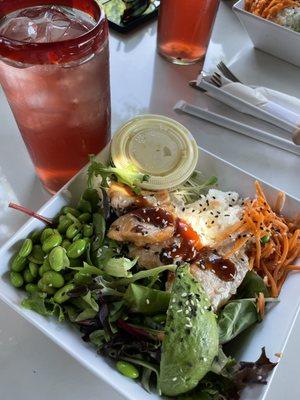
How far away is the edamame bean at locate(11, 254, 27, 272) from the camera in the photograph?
69cm

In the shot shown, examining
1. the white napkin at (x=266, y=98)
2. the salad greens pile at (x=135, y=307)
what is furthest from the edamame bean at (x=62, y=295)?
the white napkin at (x=266, y=98)

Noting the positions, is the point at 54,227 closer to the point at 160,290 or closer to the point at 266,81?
the point at 160,290

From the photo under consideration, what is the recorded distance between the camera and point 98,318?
65cm

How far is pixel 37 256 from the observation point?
0.70m

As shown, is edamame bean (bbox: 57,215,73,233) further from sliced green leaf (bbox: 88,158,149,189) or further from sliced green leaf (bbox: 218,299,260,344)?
sliced green leaf (bbox: 218,299,260,344)

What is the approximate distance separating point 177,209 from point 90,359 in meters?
0.31

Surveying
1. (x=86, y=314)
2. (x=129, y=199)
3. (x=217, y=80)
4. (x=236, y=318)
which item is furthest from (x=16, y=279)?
(x=217, y=80)

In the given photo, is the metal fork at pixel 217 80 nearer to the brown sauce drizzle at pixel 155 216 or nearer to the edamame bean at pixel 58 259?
the brown sauce drizzle at pixel 155 216

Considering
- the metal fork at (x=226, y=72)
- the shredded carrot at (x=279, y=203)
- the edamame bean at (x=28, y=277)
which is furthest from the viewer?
the metal fork at (x=226, y=72)

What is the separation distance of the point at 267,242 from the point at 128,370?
322 millimetres

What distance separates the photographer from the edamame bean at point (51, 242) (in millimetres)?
695

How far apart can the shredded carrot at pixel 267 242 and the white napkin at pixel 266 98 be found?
398 millimetres

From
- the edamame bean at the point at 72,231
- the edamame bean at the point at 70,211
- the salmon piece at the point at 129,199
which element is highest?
the salmon piece at the point at 129,199

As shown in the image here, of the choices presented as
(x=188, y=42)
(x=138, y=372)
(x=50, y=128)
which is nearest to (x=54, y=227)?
(x=50, y=128)
